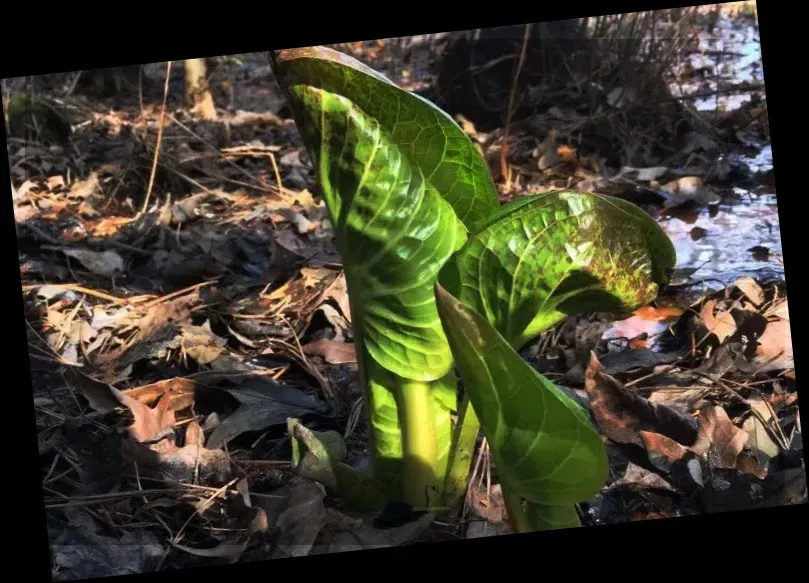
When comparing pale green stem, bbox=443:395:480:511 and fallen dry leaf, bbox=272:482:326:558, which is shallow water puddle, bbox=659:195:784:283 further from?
fallen dry leaf, bbox=272:482:326:558

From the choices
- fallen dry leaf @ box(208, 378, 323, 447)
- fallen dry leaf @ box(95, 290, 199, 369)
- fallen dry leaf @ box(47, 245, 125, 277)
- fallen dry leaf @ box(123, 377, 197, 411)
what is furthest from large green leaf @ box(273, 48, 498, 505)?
fallen dry leaf @ box(47, 245, 125, 277)

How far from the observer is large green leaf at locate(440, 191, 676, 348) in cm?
82

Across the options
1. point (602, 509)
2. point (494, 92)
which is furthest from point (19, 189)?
point (602, 509)

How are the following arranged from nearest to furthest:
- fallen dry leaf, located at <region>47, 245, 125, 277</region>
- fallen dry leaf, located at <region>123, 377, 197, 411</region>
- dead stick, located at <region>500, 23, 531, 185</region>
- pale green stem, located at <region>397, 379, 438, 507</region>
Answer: pale green stem, located at <region>397, 379, 438, 507</region>, fallen dry leaf, located at <region>123, 377, 197, 411</region>, fallen dry leaf, located at <region>47, 245, 125, 277</region>, dead stick, located at <region>500, 23, 531, 185</region>

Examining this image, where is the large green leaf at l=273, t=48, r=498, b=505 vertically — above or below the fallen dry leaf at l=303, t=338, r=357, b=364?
above

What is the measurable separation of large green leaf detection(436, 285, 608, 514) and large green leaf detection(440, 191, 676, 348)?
10cm

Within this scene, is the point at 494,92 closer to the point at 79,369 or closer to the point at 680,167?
the point at 680,167

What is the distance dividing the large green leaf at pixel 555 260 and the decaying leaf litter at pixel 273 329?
0.75ft

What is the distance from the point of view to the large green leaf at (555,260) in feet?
2.68

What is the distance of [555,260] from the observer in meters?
0.83

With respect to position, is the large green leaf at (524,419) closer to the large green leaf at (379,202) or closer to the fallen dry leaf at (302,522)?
the large green leaf at (379,202)

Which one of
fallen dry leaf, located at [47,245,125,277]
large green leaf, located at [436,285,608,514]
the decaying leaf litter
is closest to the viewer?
large green leaf, located at [436,285,608,514]

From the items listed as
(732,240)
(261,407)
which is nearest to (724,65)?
(732,240)

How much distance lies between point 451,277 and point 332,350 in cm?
42
